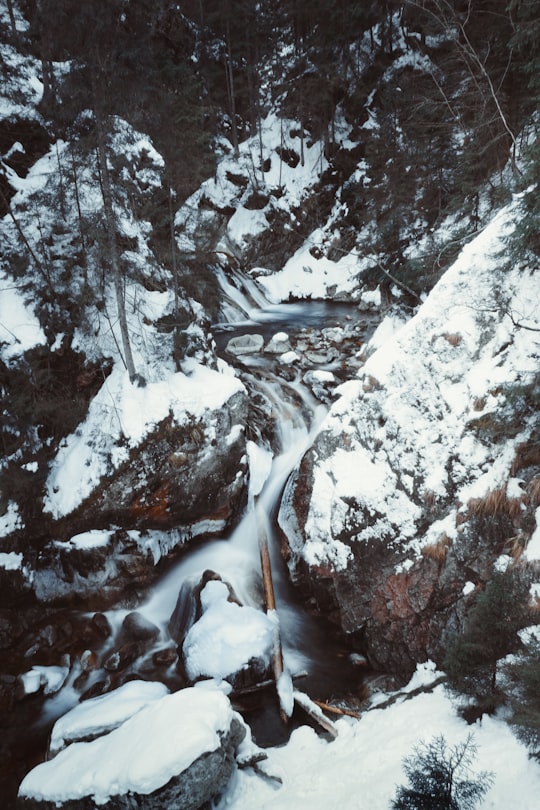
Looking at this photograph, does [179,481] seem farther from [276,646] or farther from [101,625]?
[276,646]

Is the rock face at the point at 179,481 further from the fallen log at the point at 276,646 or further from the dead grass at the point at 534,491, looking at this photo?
the dead grass at the point at 534,491

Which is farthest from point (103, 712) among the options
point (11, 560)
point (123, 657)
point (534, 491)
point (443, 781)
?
point (534, 491)

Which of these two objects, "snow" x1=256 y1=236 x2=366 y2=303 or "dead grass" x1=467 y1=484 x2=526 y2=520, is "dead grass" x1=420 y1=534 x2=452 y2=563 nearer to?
"dead grass" x1=467 y1=484 x2=526 y2=520

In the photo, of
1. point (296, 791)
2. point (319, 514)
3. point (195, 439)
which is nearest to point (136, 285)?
point (195, 439)

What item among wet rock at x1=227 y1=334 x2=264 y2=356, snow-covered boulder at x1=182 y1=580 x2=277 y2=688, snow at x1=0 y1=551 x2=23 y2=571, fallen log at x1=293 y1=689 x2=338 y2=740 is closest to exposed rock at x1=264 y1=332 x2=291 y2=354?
wet rock at x1=227 y1=334 x2=264 y2=356

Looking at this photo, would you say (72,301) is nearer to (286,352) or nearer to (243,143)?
(286,352)
